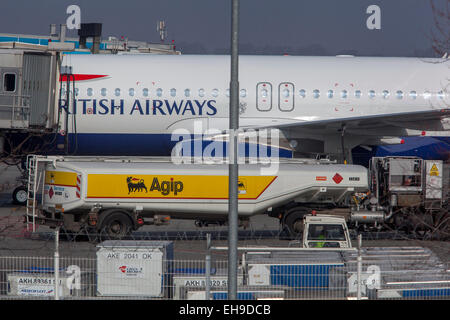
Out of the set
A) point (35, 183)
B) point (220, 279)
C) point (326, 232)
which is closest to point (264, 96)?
point (35, 183)

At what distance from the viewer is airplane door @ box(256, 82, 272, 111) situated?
99.1 feet

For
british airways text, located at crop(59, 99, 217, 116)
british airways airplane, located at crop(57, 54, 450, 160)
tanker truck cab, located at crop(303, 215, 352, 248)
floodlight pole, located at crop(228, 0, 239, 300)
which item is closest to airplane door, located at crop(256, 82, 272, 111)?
british airways airplane, located at crop(57, 54, 450, 160)

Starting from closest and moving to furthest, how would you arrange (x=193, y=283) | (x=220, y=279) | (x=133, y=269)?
(x=193, y=283) < (x=220, y=279) < (x=133, y=269)

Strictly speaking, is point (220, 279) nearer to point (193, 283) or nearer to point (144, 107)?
point (193, 283)

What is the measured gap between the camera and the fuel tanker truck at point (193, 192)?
74.8ft

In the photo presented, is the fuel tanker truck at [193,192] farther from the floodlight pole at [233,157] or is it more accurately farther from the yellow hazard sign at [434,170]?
the floodlight pole at [233,157]

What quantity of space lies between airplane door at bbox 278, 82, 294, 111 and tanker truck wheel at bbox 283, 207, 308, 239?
743 centimetres

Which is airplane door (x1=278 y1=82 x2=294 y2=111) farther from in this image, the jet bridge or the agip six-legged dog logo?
the agip six-legged dog logo

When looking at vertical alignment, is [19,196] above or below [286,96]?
below

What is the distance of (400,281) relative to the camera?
47.8 feet

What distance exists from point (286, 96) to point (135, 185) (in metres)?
9.68

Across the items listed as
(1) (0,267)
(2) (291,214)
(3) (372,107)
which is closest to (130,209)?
(2) (291,214)

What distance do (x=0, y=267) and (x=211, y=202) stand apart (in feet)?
26.2

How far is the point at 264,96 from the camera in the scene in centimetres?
3023
